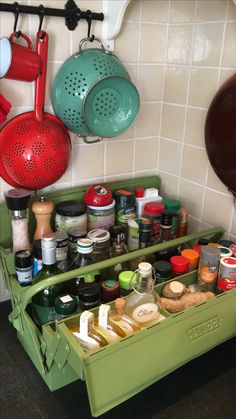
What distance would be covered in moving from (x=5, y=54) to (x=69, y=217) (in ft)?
1.31

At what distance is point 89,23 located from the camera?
907 mm

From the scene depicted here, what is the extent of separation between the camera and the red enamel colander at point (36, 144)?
0.86 metres

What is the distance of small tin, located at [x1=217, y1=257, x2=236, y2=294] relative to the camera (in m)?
0.82

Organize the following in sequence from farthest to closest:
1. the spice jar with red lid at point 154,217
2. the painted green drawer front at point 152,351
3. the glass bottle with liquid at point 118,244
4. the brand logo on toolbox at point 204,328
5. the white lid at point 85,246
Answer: the spice jar with red lid at point 154,217 → the glass bottle with liquid at point 118,244 → the white lid at point 85,246 → the brand logo on toolbox at point 204,328 → the painted green drawer front at point 152,351

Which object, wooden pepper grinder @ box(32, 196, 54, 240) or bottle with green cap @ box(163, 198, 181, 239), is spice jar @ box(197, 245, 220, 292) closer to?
bottle with green cap @ box(163, 198, 181, 239)

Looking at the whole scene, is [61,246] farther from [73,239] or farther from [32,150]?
[32,150]

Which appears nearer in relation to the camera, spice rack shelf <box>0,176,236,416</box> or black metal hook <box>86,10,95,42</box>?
spice rack shelf <box>0,176,236,416</box>

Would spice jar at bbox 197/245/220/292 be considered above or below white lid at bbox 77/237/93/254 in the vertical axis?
below

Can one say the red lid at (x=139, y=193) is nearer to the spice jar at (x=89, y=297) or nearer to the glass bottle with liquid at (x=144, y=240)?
the glass bottle with liquid at (x=144, y=240)

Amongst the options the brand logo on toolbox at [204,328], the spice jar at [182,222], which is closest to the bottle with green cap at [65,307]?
the brand logo on toolbox at [204,328]

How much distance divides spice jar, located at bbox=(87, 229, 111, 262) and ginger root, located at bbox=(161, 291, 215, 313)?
192mm

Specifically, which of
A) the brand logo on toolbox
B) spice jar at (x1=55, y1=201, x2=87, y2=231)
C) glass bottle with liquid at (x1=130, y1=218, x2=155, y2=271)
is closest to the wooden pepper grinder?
spice jar at (x1=55, y1=201, x2=87, y2=231)

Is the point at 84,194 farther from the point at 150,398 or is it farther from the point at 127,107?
the point at 150,398

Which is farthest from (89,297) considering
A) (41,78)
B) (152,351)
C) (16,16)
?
(16,16)
